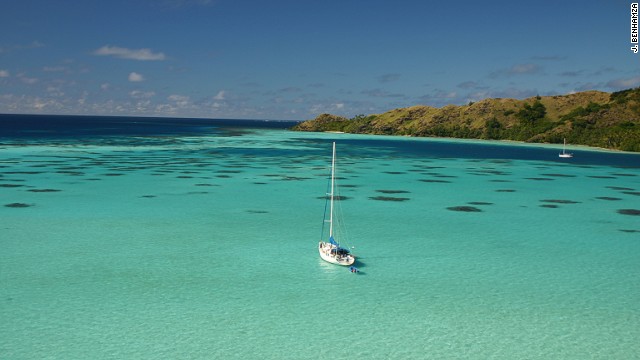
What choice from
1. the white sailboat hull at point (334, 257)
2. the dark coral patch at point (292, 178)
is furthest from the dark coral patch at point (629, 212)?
the dark coral patch at point (292, 178)

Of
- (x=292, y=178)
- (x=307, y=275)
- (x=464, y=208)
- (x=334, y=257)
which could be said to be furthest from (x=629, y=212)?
(x=292, y=178)

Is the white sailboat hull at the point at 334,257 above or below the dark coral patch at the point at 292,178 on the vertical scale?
below

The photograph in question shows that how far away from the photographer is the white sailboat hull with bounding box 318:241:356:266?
30625 millimetres

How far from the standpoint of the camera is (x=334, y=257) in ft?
102

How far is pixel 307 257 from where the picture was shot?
3291 centimetres

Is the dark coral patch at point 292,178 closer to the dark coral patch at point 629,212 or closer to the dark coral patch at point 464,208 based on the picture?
the dark coral patch at point 464,208

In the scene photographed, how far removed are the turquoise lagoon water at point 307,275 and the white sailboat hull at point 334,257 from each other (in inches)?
18.0

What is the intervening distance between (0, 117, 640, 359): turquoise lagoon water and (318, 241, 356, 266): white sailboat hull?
18.0 inches

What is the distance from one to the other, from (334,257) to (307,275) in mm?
2318

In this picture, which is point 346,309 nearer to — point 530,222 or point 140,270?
point 140,270

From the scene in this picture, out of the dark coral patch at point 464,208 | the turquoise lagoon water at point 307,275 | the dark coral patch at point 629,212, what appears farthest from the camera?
the dark coral patch at point 464,208

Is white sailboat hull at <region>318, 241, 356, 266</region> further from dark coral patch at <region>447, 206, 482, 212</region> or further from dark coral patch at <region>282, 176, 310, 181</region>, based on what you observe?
dark coral patch at <region>282, 176, 310, 181</region>

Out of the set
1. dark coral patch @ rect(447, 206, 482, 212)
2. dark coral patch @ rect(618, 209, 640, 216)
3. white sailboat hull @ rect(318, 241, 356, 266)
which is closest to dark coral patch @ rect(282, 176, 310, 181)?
dark coral patch @ rect(447, 206, 482, 212)

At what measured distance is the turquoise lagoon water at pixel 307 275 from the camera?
21.0 meters
